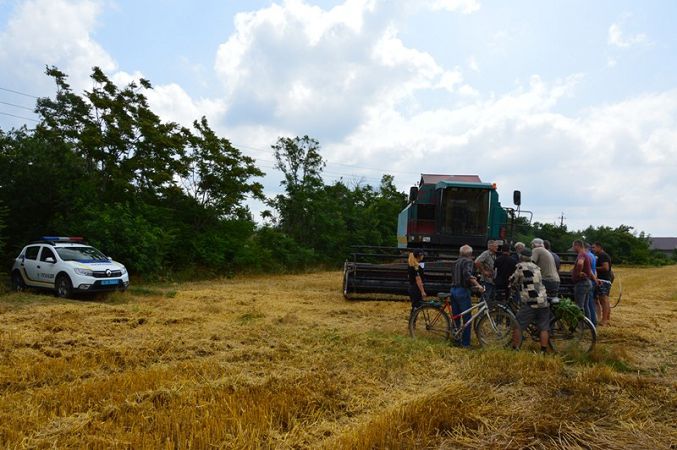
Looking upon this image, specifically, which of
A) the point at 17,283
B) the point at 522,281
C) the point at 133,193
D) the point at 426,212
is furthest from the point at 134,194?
the point at 522,281

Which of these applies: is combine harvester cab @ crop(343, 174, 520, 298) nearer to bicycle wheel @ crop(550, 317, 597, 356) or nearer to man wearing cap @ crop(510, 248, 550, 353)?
bicycle wheel @ crop(550, 317, 597, 356)

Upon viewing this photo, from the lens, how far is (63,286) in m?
12.6

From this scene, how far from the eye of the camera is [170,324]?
894 cm

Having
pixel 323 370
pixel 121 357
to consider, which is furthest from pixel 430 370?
pixel 121 357

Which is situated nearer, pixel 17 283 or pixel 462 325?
pixel 462 325

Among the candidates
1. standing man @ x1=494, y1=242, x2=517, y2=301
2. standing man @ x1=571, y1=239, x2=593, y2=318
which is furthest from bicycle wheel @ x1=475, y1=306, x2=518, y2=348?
standing man @ x1=571, y1=239, x2=593, y2=318

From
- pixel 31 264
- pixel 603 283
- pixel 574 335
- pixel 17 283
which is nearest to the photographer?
pixel 574 335

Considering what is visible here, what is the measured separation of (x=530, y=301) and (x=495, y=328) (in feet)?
2.22

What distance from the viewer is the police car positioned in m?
12.4

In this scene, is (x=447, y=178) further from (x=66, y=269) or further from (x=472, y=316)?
(x=66, y=269)

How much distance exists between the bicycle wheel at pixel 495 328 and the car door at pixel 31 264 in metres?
11.5

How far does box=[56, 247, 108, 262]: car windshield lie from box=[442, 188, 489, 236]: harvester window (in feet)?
31.2

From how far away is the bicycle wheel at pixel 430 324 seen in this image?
7.92 m

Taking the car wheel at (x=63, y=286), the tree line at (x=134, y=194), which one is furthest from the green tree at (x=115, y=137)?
the car wheel at (x=63, y=286)
